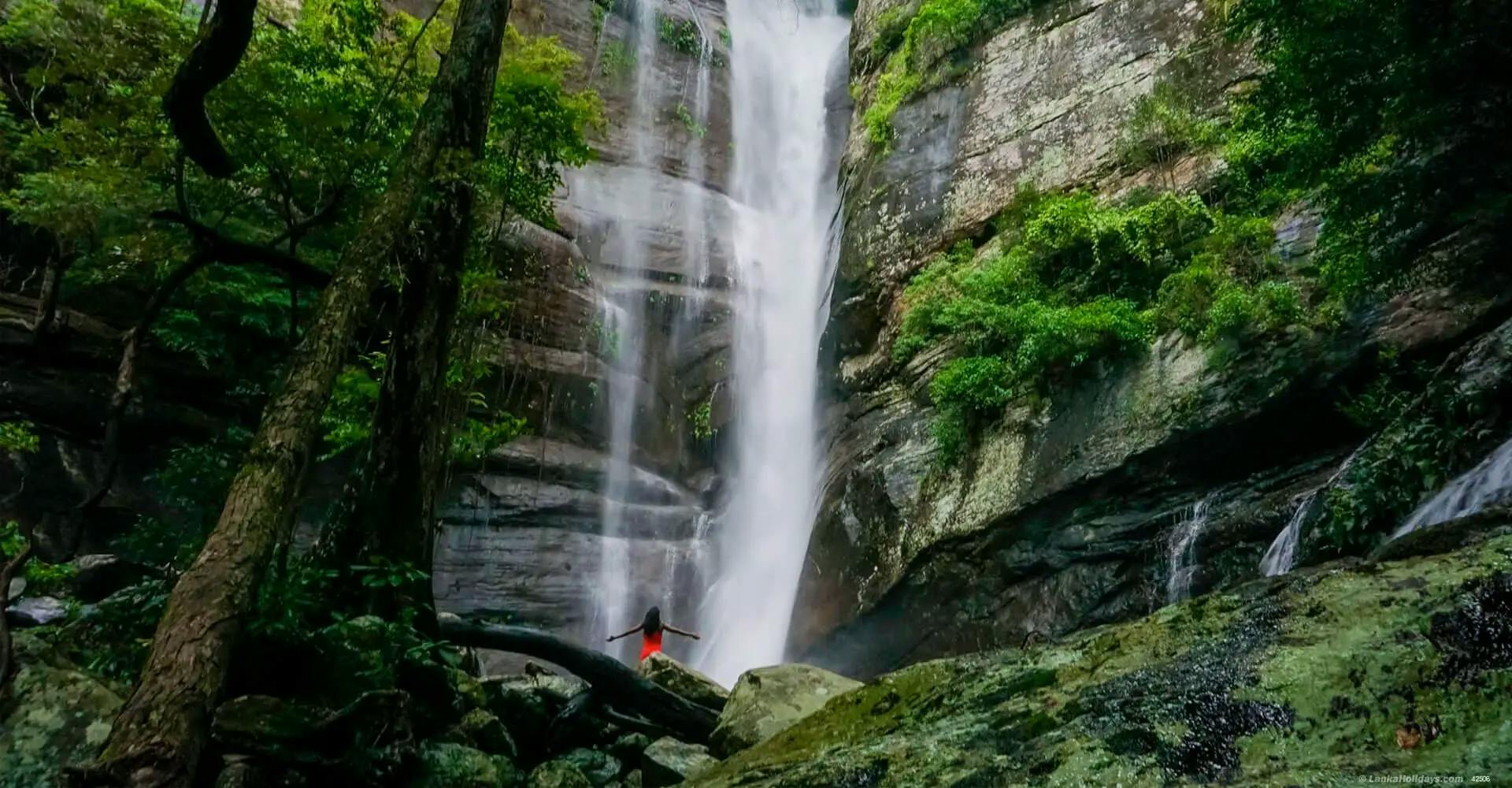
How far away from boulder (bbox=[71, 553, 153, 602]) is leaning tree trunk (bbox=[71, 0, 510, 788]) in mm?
3737

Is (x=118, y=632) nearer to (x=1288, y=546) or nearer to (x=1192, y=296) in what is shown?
(x=1288, y=546)

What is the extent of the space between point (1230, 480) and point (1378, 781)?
7.50 meters

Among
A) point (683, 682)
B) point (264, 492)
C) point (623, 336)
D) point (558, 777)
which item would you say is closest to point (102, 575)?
point (264, 492)

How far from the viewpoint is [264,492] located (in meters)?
4.07

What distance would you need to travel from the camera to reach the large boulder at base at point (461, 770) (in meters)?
4.15

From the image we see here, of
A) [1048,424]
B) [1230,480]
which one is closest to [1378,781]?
[1230,480]

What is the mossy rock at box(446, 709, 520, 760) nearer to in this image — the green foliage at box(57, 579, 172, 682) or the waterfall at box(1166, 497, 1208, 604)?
the green foliage at box(57, 579, 172, 682)

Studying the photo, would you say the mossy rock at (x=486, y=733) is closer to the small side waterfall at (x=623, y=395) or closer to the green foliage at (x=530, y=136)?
the green foliage at (x=530, y=136)

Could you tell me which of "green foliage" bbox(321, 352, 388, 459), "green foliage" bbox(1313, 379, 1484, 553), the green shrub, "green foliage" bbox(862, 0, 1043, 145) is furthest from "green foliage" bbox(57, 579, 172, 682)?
"green foliage" bbox(862, 0, 1043, 145)

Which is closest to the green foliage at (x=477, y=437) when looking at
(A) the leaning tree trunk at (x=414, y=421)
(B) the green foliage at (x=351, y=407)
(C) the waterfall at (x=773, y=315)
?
(B) the green foliage at (x=351, y=407)

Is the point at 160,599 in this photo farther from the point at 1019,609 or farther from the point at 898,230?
the point at 898,230

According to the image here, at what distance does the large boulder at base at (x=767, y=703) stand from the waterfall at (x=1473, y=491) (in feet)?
11.3

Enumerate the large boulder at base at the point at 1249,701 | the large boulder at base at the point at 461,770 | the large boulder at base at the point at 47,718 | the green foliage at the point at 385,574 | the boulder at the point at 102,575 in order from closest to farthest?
the large boulder at base at the point at 1249,701 → the large boulder at base at the point at 47,718 → the large boulder at base at the point at 461,770 → the green foliage at the point at 385,574 → the boulder at the point at 102,575

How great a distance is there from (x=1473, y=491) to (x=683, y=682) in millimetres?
5520
